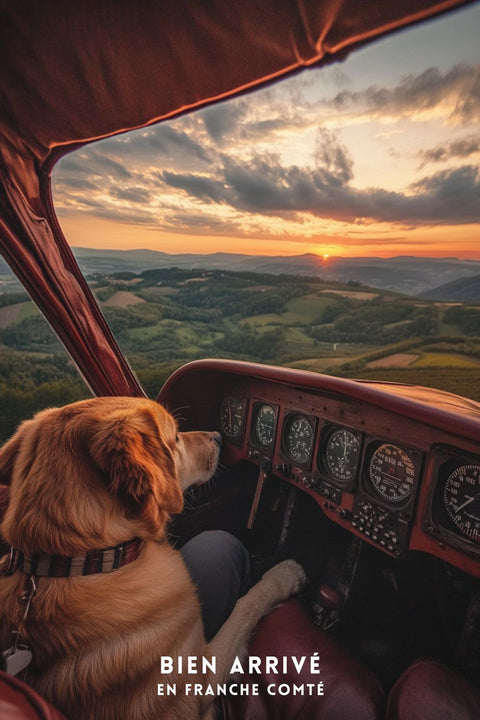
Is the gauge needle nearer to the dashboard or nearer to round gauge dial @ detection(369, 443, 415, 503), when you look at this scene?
Answer: the dashboard

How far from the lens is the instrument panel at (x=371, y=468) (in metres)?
1.53

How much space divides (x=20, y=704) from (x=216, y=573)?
1172mm

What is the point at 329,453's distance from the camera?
6.75ft

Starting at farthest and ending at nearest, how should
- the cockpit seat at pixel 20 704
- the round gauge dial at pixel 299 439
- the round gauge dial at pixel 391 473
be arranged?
the round gauge dial at pixel 299 439 → the round gauge dial at pixel 391 473 → the cockpit seat at pixel 20 704

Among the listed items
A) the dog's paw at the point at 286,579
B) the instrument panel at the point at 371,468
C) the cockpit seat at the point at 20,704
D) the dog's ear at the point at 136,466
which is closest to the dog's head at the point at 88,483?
the dog's ear at the point at 136,466

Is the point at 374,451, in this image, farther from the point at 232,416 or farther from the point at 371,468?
the point at 232,416

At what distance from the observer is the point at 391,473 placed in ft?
5.78

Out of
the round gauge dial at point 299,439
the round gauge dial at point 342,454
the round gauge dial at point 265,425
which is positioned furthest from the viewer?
the round gauge dial at point 265,425

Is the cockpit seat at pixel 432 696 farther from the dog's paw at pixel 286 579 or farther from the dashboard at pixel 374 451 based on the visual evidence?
the dog's paw at pixel 286 579

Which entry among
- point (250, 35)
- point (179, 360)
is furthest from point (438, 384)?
point (250, 35)

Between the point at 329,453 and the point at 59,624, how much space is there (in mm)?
1465

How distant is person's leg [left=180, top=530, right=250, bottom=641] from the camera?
155 centimetres

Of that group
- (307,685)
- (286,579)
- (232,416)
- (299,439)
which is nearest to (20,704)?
(307,685)

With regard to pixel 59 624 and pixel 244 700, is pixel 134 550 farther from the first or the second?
pixel 244 700
